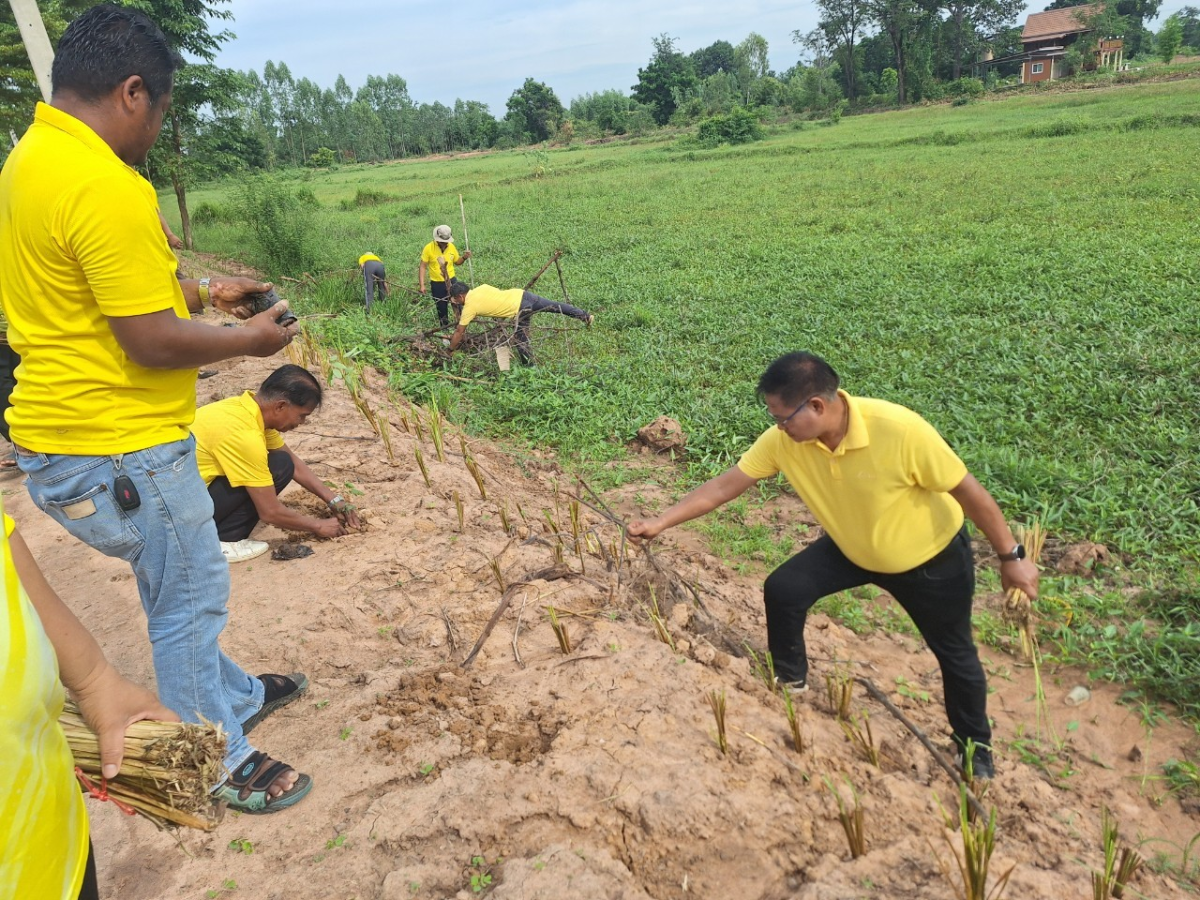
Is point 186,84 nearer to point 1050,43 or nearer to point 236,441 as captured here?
point 236,441

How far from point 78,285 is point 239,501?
2.18m

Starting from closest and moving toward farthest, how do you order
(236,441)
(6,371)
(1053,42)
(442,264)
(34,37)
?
1. (236,441)
2. (6,371)
3. (34,37)
4. (442,264)
5. (1053,42)

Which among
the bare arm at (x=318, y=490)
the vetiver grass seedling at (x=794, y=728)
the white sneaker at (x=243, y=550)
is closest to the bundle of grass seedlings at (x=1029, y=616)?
the vetiver grass seedling at (x=794, y=728)

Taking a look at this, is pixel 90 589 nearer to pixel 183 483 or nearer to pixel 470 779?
pixel 183 483

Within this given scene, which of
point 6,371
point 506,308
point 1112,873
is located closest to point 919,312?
point 506,308

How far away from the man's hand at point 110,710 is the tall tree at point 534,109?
216ft

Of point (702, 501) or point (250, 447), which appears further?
point (250, 447)

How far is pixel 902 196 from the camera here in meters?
14.2

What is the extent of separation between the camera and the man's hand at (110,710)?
132 cm

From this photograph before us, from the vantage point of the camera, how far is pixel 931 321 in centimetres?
727

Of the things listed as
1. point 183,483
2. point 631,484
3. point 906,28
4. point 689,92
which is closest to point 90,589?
point 183,483

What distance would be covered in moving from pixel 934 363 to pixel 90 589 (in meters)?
6.07

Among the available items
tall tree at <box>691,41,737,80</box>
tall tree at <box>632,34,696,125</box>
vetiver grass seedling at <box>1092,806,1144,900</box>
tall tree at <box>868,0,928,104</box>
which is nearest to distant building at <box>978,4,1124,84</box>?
tall tree at <box>868,0,928,104</box>

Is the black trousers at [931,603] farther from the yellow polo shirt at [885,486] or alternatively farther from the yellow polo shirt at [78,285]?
the yellow polo shirt at [78,285]
